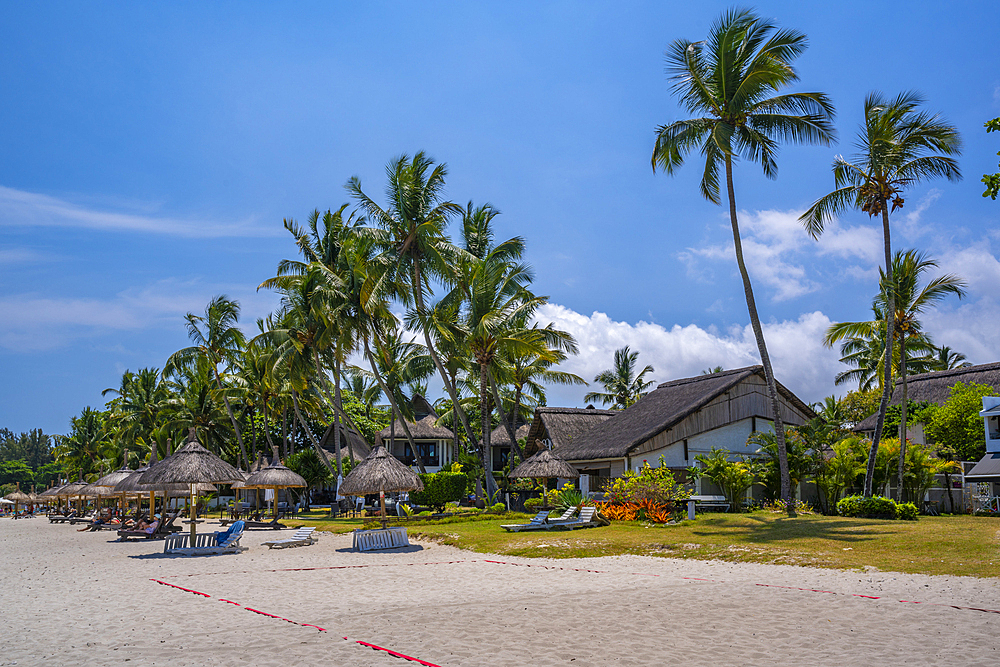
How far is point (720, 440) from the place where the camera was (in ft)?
87.9

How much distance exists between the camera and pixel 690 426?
26.0 meters

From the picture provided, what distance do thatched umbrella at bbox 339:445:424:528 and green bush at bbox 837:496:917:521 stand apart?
37.3ft

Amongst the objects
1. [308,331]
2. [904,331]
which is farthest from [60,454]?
[904,331]

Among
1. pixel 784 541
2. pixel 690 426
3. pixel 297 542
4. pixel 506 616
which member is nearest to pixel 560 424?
pixel 690 426

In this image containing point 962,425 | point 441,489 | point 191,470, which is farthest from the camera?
point 441,489

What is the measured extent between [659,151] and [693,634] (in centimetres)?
1660

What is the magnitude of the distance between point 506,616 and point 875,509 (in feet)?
46.4

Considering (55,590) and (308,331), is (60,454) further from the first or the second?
(55,590)

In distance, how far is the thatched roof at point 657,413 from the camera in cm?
2589

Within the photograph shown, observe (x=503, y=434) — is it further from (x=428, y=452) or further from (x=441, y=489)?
(x=441, y=489)

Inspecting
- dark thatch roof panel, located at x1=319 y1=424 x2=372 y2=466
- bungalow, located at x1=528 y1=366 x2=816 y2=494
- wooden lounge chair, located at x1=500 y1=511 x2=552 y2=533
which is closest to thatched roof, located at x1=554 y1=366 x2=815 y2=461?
bungalow, located at x1=528 y1=366 x2=816 y2=494

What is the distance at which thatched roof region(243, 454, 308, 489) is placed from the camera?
23.9 m

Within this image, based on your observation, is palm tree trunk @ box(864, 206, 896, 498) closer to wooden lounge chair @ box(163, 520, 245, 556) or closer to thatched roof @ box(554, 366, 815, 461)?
thatched roof @ box(554, 366, 815, 461)

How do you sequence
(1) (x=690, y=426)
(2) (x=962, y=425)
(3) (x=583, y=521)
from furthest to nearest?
(2) (x=962, y=425), (1) (x=690, y=426), (3) (x=583, y=521)
